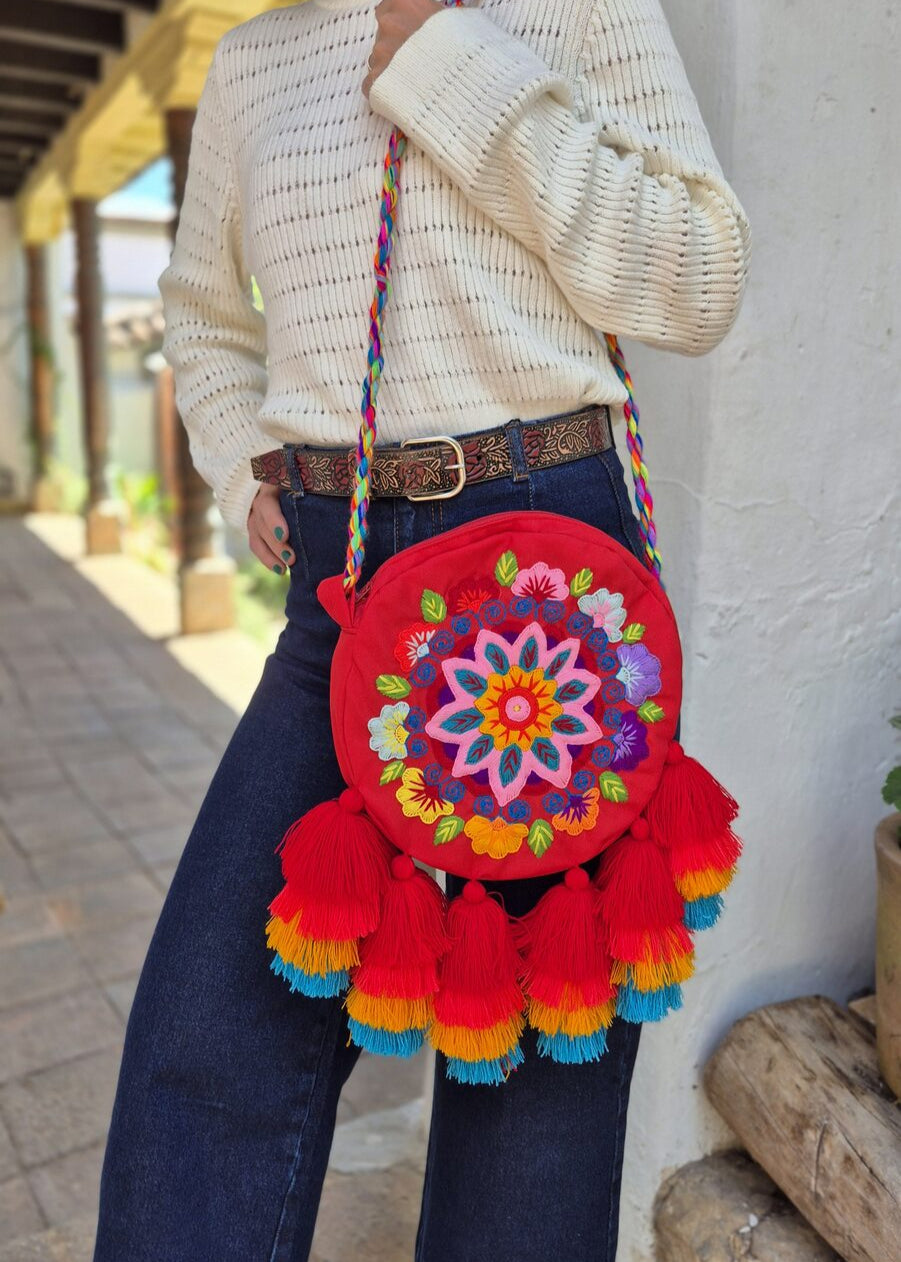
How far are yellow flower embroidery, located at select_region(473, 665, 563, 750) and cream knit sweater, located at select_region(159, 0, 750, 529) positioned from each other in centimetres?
22

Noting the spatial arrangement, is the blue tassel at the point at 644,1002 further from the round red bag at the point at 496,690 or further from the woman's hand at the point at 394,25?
the woman's hand at the point at 394,25

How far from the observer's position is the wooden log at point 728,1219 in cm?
130

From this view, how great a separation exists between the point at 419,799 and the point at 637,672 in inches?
8.3

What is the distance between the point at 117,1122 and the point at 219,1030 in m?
0.13

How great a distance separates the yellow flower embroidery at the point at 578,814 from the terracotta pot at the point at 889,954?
19.5 inches

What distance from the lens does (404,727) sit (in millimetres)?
924

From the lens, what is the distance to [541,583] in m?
0.92

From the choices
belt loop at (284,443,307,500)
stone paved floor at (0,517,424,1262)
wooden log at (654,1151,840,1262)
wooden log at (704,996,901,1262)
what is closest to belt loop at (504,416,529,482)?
belt loop at (284,443,307,500)

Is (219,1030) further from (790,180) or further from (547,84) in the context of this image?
(790,180)

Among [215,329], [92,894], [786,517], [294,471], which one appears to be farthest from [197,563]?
[294,471]

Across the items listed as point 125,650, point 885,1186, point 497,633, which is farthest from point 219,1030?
point 125,650

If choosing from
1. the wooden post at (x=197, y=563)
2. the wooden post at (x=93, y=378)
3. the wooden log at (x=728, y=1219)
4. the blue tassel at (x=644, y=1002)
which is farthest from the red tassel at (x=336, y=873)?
the wooden post at (x=93, y=378)

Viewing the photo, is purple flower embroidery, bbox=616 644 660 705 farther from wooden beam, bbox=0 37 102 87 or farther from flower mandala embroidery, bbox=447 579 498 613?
wooden beam, bbox=0 37 102 87

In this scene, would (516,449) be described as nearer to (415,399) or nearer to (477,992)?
(415,399)
